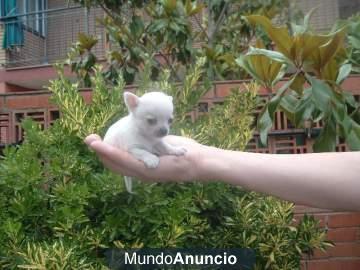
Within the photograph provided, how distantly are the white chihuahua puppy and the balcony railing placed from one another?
820 centimetres

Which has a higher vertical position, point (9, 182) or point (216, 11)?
point (216, 11)

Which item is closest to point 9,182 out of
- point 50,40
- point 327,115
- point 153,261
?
point 153,261

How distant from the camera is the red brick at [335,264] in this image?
3541 millimetres

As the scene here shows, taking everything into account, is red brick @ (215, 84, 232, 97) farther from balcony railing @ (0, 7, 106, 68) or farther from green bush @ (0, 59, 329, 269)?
balcony railing @ (0, 7, 106, 68)

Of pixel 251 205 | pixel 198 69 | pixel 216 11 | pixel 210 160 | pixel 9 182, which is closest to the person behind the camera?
pixel 210 160

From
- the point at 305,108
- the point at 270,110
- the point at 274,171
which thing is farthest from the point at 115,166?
the point at 305,108

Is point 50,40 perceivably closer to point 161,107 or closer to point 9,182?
point 9,182

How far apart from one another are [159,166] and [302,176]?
1.34 ft

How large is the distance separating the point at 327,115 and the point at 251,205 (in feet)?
1.84

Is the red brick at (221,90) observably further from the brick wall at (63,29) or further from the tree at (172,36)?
the brick wall at (63,29)

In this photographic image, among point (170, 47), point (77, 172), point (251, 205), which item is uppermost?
point (170, 47)

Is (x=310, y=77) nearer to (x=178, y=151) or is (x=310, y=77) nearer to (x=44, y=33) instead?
(x=178, y=151)

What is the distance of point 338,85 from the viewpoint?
99.9 inches

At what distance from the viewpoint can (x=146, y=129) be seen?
1697 mm
